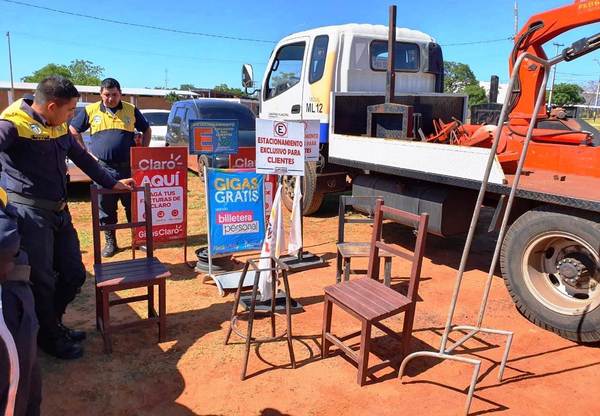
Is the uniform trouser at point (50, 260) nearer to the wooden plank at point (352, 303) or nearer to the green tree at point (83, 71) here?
the wooden plank at point (352, 303)

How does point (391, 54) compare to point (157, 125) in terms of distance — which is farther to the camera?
point (157, 125)

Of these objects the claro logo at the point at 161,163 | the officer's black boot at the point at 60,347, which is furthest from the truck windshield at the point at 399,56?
the officer's black boot at the point at 60,347

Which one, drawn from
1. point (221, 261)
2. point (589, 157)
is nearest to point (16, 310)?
point (221, 261)

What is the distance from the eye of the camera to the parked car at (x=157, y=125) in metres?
11.3

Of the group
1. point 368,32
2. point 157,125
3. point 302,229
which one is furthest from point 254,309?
point 157,125

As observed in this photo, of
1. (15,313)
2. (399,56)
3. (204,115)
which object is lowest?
(15,313)

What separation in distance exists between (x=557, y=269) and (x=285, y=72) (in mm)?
→ 5019

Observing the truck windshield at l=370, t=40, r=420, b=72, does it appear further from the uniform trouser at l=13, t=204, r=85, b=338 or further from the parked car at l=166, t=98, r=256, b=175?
the uniform trouser at l=13, t=204, r=85, b=338

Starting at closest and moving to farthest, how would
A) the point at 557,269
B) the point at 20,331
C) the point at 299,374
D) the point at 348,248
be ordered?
the point at 20,331 → the point at 299,374 → the point at 557,269 → the point at 348,248

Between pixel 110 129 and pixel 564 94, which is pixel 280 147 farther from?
pixel 564 94

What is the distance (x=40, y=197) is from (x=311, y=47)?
15.7ft

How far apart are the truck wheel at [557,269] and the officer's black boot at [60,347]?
11.0 feet

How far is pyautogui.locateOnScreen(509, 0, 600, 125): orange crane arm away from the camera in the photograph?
16.1 feet

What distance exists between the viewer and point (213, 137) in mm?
5062
